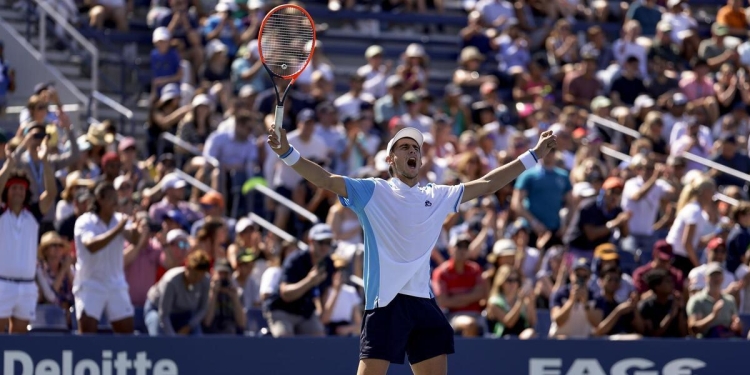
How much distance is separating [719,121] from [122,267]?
9376 millimetres

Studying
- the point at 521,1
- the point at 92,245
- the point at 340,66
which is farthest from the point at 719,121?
the point at 92,245

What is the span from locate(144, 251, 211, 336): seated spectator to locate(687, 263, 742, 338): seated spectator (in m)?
4.12

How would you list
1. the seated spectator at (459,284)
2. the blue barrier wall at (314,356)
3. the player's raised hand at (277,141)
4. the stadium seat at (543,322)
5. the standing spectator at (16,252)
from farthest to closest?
the seated spectator at (459,284)
the stadium seat at (543,322)
the standing spectator at (16,252)
the blue barrier wall at (314,356)
the player's raised hand at (277,141)

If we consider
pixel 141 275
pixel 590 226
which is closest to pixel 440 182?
pixel 590 226

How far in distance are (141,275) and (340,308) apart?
70.2 inches

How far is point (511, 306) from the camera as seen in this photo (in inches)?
531

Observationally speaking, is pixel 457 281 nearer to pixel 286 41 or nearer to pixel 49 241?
pixel 49 241

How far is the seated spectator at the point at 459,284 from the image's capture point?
13703 millimetres

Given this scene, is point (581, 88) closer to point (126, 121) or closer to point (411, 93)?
point (411, 93)

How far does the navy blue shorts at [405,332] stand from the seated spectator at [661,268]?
4.93 m

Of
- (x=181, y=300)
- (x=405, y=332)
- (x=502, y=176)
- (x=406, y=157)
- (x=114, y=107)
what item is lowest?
(x=181, y=300)

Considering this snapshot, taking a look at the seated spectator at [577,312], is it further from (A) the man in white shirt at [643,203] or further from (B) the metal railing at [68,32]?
(B) the metal railing at [68,32]

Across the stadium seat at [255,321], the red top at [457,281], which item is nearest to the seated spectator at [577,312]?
the red top at [457,281]

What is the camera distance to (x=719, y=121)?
738 inches
